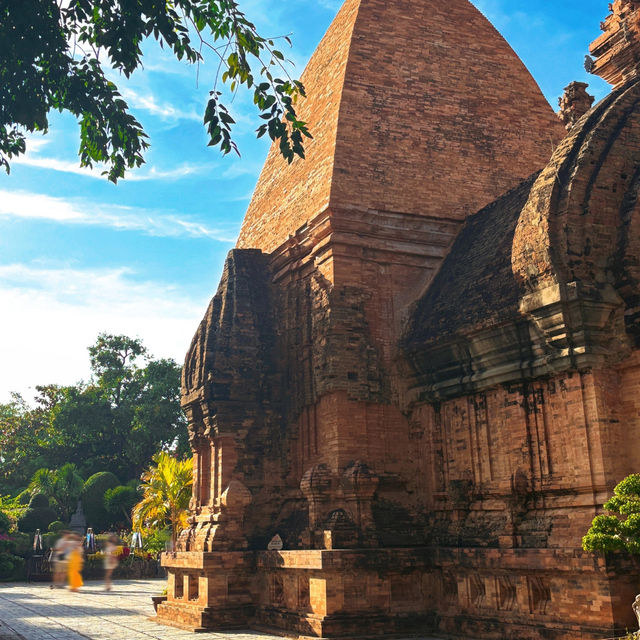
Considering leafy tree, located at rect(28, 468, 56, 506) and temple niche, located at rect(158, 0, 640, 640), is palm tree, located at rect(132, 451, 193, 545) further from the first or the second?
leafy tree, located at rect(28, 468, 56, 506)

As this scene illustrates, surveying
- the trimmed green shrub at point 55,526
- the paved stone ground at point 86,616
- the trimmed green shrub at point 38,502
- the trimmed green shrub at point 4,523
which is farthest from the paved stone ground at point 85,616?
the trimmed green shrub at point 38,502

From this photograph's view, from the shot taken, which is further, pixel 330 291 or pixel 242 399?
pixel 242 399

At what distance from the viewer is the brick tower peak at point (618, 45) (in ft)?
41.2

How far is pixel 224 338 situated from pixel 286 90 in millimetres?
5995

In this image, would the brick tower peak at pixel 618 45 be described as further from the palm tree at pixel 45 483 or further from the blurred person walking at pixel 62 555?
the palm tree at pixel 45 483

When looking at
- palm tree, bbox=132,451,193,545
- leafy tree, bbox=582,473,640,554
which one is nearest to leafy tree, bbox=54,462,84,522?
palm tree, bbox=132,451,193,545

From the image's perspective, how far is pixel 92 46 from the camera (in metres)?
9.57

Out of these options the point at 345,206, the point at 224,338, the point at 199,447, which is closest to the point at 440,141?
the point at 345,206

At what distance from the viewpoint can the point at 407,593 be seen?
11.1 meters

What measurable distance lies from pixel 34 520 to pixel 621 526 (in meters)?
29.7

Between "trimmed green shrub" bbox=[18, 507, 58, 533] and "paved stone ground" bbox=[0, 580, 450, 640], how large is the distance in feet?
26.2

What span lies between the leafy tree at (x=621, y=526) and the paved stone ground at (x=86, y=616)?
5277 mm

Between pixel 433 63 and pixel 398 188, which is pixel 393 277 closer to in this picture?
pixel 398 188

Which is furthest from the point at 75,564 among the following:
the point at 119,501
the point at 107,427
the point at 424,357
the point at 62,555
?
the point at 107,427
